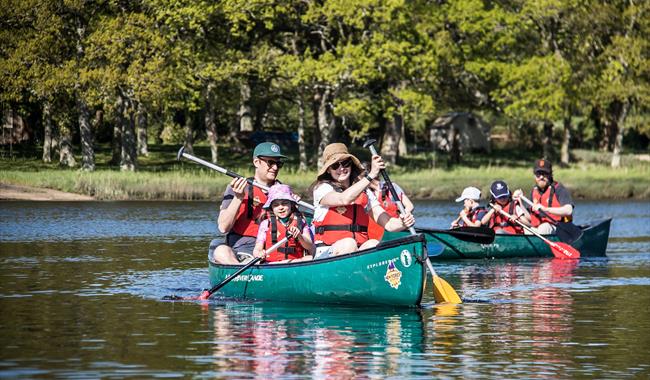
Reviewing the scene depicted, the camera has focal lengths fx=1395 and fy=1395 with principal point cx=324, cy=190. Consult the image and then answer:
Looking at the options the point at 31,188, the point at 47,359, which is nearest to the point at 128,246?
the point at 47,359

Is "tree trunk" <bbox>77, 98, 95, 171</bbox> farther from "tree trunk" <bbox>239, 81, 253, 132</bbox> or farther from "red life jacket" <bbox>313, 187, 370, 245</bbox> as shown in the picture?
"red life jacket" <bbox>313, 187, 370, 245</bbox>

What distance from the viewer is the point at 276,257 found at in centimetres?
1733

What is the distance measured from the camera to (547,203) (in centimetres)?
2627

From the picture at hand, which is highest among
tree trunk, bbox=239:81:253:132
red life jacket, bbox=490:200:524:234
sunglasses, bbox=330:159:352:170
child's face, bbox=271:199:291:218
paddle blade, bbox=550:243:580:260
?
tree trunk, bbox=239:81:253:132

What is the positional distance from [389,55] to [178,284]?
34529 mm

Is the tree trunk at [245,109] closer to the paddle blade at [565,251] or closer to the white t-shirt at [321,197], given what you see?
the paddle blade at [565,251]

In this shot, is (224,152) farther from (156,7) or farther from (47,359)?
(47,359)

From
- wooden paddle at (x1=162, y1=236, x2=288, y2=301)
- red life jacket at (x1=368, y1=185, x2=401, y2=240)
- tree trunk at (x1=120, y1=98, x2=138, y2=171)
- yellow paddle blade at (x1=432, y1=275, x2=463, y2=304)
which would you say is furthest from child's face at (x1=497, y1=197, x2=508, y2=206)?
tree trunk at (x1=120, y1=98, x2=138, y2=171)

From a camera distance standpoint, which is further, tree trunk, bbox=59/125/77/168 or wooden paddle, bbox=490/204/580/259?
tree trunk, bbox=59/125/77/168

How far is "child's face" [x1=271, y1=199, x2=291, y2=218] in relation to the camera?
16469 millimetres

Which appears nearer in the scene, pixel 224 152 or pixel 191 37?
pixel 191 37

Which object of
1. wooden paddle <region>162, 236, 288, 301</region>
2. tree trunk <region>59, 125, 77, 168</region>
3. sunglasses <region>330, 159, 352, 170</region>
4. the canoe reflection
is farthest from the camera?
tree trunk <region>59, 125, 77, 168</region>

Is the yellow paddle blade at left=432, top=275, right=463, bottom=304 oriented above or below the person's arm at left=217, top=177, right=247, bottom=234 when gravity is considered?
below

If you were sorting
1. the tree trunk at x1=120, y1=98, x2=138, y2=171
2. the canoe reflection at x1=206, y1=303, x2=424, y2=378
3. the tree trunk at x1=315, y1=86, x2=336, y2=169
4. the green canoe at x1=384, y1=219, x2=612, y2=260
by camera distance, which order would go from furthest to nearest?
the tree trunk at x1=315, y1=86, x2=336, y2=169, the tree trunk at x1=120, y1=98, x2=138, y2=171, the green canoe at x1=384, y1=219, x2=612, y2=260, the canoe reflection at x1=206, y1=303, x2=424, y2=378
